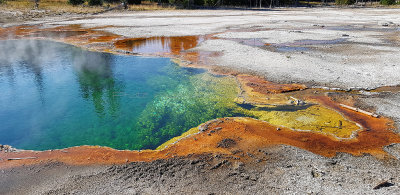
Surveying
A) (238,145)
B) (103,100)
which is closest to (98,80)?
(103,100)

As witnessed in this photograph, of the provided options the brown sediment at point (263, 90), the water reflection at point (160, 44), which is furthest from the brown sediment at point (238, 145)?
the water reflection at point (160, 44)

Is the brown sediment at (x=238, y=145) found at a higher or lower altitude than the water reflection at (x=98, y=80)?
lower

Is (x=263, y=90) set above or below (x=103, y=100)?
above

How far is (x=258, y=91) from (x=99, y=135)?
22.7ft

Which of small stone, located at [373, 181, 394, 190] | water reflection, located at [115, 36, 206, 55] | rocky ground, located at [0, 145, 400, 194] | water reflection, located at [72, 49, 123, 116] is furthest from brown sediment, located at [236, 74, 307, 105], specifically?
water reflection, located at [115, 36, 206, 55]

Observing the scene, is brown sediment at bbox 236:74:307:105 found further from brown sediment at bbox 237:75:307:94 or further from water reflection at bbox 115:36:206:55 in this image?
water reflection at bbox 115:36:206:55

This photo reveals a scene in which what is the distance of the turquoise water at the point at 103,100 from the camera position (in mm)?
8633

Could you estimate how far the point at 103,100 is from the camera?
1145 cm

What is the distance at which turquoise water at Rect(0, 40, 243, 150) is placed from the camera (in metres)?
8.63

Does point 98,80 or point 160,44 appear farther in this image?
point 160,44

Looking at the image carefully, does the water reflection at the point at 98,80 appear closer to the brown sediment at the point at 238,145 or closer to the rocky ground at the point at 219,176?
the brown sediment at the point at 238,145

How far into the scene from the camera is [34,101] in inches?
443

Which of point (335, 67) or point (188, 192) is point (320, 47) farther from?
point (188, 192)

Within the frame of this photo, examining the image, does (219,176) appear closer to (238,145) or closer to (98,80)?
(238,145)
